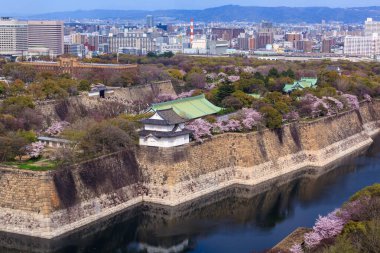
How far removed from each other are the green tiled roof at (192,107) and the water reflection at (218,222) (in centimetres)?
434

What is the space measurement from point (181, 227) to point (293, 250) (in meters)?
5.48

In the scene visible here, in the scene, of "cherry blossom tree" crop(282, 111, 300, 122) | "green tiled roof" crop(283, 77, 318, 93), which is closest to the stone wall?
"green tiled roof" crop(283, 77, 318, 93)

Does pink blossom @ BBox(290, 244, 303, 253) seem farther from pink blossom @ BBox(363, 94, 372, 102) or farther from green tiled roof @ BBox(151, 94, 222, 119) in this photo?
pink blossom @ BBox(363, 94, 372, 102)

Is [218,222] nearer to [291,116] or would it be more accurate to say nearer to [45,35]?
[291,116]

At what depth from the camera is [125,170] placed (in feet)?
68.8

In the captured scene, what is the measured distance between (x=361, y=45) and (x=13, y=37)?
44.0 metres

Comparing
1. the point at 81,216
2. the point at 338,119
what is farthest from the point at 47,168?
the point at 338,119

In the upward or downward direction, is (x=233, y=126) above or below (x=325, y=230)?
above

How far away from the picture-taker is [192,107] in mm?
27688

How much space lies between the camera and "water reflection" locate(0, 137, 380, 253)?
17547 millimetres

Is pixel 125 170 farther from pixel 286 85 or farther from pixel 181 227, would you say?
pixel 286 85

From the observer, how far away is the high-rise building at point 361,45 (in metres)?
90.2

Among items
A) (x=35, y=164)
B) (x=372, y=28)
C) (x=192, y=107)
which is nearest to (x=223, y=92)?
(x=192, y=107)

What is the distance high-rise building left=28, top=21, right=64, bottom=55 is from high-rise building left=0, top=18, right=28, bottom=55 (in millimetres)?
1163
